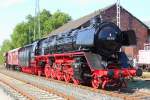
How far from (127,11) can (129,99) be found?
133 ft

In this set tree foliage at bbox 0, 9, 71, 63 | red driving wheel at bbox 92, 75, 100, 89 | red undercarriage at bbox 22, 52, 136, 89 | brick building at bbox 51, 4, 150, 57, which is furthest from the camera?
tree foliage at bbox 0, 9, 71, 63

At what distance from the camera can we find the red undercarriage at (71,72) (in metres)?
19.0

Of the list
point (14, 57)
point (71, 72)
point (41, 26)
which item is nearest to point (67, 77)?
point (71, 72)

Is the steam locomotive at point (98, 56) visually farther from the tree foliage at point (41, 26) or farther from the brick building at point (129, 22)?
the tree foliage at point (41, 26)

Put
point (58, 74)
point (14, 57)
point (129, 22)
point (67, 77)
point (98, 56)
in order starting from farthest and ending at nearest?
point (129, 22), point (14, 57), point (58, 74), point (67, 77), point (98, 56)

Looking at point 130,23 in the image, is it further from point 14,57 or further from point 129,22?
point 14,57

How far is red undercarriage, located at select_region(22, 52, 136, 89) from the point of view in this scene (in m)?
19.0

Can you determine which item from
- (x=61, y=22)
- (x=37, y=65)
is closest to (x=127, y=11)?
(x=37, y=65)

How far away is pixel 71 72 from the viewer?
2297 centimetres

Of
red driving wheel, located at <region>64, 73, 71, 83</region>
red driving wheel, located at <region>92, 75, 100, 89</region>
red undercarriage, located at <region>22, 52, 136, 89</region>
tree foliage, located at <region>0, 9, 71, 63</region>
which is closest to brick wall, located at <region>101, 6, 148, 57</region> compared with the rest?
red undercarriage, located at <region>22, 52, 136, 89</region>

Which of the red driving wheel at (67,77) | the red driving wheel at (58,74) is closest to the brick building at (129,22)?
the red driving wheel at (58,74)

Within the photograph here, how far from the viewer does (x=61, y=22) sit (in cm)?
10144

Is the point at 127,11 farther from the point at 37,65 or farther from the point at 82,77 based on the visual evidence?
the point at 82,77

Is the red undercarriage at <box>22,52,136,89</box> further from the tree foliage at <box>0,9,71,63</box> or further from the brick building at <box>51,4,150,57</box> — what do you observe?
the tree foliage at <box>0,9,71,63</box>
